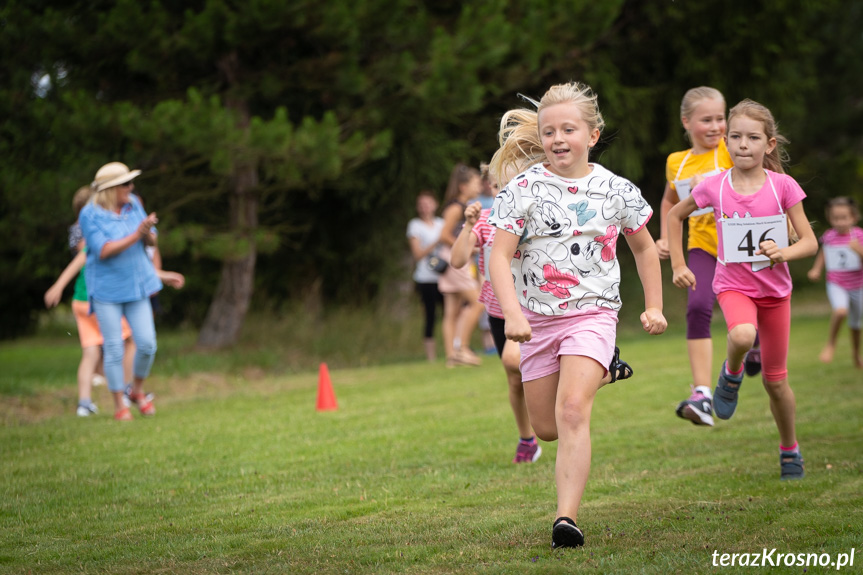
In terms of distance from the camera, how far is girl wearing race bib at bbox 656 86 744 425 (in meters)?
6.25

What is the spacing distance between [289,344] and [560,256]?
1122 cm

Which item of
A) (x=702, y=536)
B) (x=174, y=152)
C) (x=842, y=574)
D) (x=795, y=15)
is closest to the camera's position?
(x=842, y=574)

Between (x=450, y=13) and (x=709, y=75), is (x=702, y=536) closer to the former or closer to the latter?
(x=450, y=13)

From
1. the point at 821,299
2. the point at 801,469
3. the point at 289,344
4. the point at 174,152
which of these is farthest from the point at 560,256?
the point at 821,299

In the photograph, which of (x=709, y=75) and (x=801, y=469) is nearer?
(x=801, y=469)

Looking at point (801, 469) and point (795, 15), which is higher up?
point (795, 15)

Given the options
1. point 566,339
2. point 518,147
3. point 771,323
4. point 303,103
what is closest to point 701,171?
point 771,323

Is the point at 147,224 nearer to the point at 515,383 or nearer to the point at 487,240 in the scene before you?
the point at 487,240

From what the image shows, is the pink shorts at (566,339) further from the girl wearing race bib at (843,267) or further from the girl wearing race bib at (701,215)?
the girl wearing race bib at (843,267)

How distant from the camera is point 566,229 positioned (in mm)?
4348

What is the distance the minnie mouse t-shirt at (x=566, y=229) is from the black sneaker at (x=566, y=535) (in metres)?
0.91

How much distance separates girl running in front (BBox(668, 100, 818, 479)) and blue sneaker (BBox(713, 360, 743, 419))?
8 cm

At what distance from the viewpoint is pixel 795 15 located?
1955 cm

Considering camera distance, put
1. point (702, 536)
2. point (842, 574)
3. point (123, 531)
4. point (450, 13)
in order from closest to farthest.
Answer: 1. point (842, 574)
2. point (702, 536)
3. point (123, 531)
4. point (450, 13)
